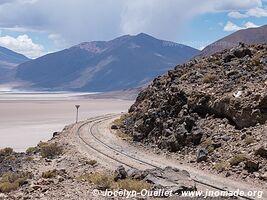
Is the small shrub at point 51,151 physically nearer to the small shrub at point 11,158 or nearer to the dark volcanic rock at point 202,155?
the small shrub at point 11,158

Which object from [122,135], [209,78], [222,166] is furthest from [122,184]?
[122,135]

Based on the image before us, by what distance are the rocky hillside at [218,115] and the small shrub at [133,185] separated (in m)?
5.83

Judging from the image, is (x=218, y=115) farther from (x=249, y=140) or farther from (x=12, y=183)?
(x=12, y=183)

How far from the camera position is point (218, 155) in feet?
77.2

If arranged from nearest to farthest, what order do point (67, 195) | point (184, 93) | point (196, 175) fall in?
1. point (67, 195)
2. point (196, 175)
3. point (184, 93)

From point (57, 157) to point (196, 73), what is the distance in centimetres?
1290

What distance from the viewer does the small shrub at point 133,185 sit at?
15.7 m

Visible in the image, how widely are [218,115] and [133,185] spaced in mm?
14078

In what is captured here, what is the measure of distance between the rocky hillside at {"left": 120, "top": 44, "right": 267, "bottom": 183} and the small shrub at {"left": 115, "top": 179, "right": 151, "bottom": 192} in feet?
19.1

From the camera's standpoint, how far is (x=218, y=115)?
28.8 metres

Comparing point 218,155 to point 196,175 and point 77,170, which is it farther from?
point 77,170

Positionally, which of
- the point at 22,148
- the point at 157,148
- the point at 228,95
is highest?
the point at 228,95

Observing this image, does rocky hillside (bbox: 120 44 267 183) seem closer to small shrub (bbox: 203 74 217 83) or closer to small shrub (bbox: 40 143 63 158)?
small shrub (bbox: 203 74 217 83)

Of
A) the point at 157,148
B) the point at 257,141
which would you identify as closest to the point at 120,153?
the point at 157,148
